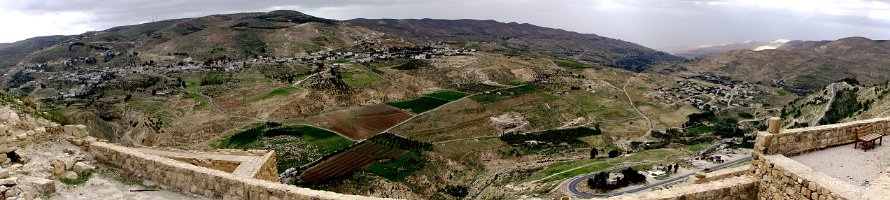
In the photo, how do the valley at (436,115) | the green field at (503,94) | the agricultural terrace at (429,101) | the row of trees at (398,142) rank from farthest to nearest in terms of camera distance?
the green field at (503,94)
the agricultural terrace at (429,101)
the row of trees at (398,142)
the valley at (436,115)

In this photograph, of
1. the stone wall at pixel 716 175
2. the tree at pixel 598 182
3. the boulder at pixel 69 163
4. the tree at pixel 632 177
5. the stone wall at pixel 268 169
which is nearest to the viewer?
the stone wall at pixel 716 175

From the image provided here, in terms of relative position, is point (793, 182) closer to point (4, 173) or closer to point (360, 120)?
point (4, 173)

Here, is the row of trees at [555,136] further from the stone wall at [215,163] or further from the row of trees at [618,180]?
the stone wall at [215,163]

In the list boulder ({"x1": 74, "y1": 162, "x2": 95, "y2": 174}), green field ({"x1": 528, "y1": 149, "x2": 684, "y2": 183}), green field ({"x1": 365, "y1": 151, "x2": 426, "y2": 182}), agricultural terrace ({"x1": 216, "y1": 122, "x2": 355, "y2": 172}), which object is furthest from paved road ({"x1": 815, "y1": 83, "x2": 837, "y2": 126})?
boulder ({"x1": 74, "y1": 162, "x2": 95, "y2": 174})

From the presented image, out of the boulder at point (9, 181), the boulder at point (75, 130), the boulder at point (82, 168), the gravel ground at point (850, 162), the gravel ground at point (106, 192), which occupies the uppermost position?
the boulder at point (75, 130)

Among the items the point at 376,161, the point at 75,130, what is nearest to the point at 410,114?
the point at 376,161

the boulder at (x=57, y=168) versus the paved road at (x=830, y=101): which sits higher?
the boulder at (x=57, y=168)

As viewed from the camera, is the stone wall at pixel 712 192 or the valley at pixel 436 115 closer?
the stone wall at pixel 712 192

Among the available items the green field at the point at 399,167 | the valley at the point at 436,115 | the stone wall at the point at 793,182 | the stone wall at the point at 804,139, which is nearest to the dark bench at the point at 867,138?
the stone wall at the point at 804,139

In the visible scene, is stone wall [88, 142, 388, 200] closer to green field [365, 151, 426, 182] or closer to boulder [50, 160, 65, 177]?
boulder [50, 160, 65, 177]
